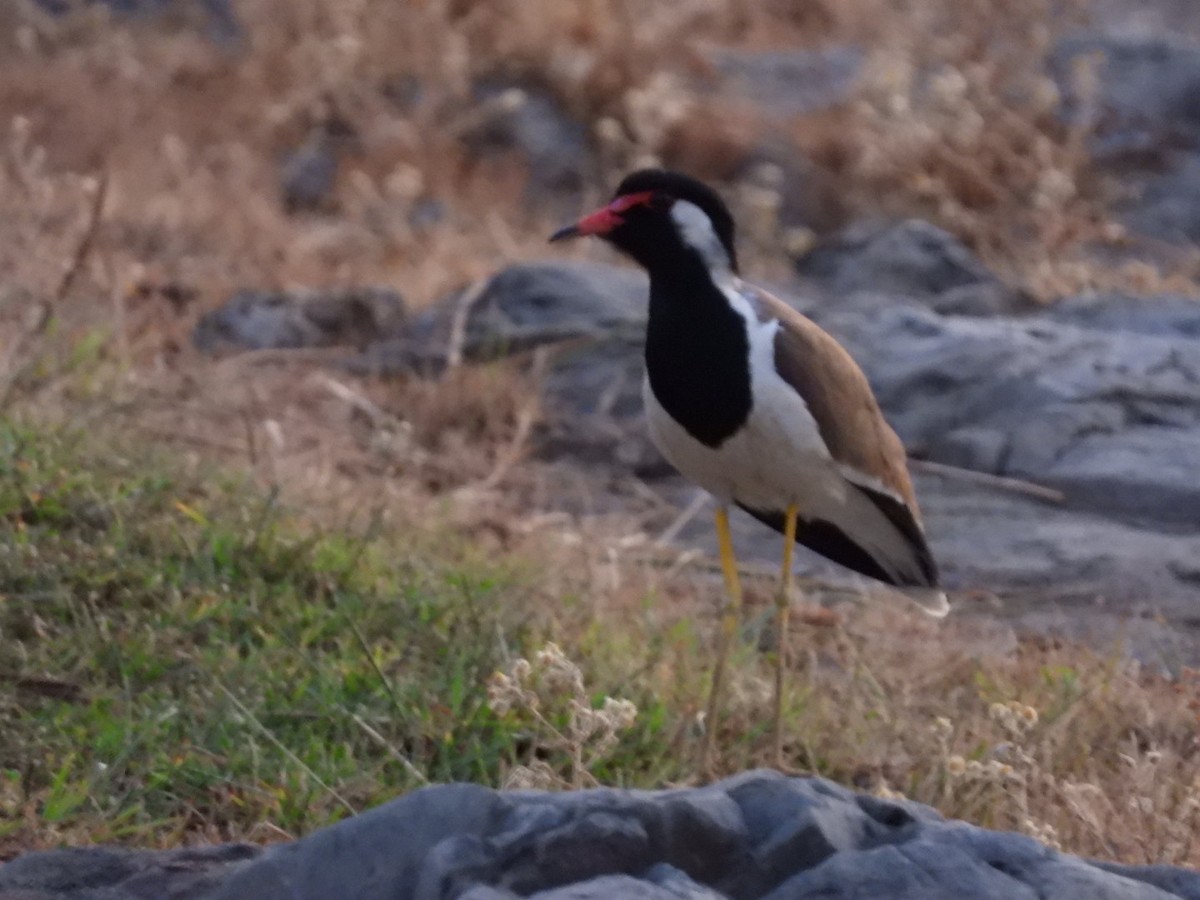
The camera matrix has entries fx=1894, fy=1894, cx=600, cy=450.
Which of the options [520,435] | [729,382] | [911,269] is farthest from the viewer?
[911,269]

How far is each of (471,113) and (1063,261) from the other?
3.26 metres

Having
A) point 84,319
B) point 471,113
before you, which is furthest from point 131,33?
point 84,319

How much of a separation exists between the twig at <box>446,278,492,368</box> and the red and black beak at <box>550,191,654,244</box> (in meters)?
2.85

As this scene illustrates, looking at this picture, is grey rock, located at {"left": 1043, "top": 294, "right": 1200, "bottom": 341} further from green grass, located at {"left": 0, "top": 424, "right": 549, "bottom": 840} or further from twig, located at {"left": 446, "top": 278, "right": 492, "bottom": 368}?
green grass, located at {"left": 0, "top": 424, "right": 549, "bottom": 840}

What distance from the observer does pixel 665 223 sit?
3402mm

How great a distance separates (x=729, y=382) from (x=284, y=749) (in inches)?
38.6

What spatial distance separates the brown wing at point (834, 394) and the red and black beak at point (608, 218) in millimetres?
256

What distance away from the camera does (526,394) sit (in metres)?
6.18

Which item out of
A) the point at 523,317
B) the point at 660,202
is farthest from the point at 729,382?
the point at 523,317

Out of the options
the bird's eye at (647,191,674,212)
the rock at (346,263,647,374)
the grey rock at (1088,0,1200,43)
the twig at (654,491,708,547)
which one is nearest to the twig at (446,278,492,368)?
the rock at (346,263,647,374)

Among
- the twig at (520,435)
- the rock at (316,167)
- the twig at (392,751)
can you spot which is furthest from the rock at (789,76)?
the twig at (392,751)

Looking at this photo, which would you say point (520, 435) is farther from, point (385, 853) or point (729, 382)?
point (385, 853)

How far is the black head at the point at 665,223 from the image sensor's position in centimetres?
339

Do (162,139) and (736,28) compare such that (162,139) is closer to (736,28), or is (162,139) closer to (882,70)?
(882,70)
